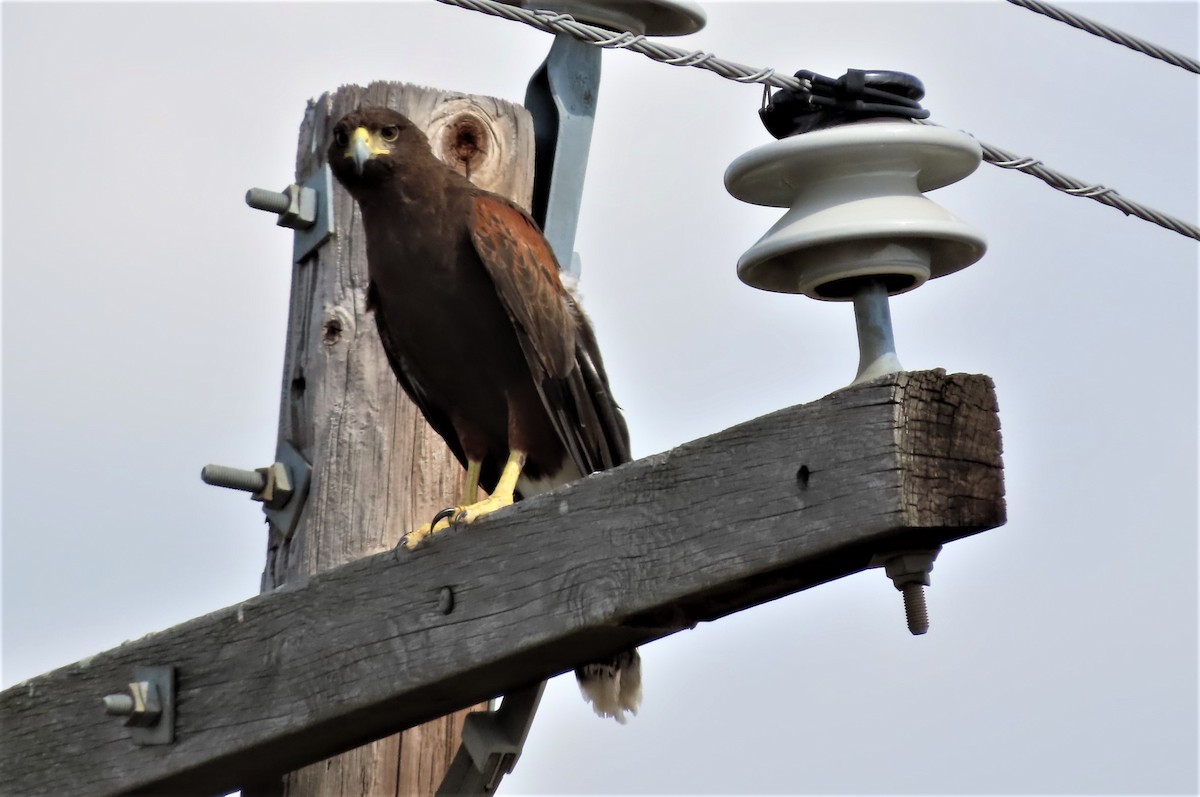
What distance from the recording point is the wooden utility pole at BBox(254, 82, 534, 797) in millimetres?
3871

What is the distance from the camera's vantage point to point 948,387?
8.61 feet

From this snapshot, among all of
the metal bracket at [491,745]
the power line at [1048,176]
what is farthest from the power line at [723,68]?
the metal bracket at [491,745]

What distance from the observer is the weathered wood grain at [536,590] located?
2621mm

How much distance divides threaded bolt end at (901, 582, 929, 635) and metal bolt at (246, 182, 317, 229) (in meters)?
2.21

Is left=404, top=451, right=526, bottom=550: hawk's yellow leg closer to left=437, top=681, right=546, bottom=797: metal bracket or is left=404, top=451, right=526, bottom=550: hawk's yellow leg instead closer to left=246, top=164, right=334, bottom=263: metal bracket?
left=437, top=681, right=546, bottom=797: metal bracket

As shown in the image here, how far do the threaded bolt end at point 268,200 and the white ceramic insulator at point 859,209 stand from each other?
61.7 inches

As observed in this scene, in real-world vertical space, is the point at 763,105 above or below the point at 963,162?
above

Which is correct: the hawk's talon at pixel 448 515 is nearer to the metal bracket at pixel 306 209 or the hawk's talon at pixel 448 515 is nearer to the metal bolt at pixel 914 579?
the metal bracket at pixel 306 209

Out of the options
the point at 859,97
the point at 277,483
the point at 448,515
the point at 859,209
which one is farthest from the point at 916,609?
the point at 277,483

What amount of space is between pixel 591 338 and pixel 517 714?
1.17 m

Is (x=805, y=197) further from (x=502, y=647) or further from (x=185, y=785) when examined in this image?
(x=185, y=785)

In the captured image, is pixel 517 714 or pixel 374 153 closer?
pixel 517 714

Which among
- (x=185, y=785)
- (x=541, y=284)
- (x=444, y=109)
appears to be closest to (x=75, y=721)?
(x=185, y=785)

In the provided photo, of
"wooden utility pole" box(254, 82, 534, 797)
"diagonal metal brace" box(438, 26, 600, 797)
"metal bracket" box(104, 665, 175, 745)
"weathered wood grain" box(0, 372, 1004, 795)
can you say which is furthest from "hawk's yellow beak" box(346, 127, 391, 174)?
"metal bracket" box(104, 665, 175, 745)
